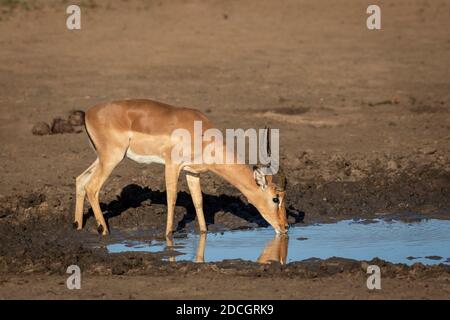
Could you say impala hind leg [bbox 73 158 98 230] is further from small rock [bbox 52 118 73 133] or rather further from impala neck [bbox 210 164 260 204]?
small rock [bbox 52 118 73 133]

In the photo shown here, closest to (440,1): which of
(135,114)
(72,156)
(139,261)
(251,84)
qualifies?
(251,84)

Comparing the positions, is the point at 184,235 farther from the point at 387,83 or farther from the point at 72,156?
the point at 387,83

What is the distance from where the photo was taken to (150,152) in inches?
497

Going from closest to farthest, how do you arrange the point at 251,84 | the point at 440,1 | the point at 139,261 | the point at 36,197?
the point at 139,261, the point at 36,197, the point at 251,84, the point at 440,1

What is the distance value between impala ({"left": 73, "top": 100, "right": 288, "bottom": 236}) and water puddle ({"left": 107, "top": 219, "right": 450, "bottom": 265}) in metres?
0.36

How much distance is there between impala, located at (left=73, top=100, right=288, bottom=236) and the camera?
1237 cm

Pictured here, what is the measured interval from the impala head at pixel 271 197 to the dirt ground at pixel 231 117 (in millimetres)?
691

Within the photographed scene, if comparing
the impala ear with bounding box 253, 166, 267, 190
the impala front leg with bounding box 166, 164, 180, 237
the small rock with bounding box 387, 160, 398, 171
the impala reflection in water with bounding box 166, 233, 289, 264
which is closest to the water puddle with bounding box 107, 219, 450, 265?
the impala reflection in water with bounding box 166, 233, 289, 264

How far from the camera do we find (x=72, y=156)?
15703 millimetres

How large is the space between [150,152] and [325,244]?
2373 mm

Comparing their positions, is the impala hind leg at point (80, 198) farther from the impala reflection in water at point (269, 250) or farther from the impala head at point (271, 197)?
the impala head at point (271, 197)

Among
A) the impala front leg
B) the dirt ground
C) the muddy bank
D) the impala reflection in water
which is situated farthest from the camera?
the impala front leg

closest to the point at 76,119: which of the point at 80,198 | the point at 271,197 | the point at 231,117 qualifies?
the point at 231,117

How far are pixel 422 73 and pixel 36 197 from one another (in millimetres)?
10568
